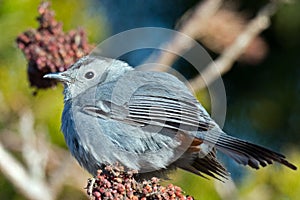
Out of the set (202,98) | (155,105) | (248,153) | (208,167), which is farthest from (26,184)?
(202,98)

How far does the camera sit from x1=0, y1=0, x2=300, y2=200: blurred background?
3.29 metres

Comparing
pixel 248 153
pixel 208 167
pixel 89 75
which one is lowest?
pixel 208 167

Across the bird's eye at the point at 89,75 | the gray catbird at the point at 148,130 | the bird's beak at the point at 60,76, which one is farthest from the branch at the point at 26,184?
the bird's eye at the point at 89,75

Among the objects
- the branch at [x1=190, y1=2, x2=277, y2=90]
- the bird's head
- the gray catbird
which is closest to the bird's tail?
the gray catbird

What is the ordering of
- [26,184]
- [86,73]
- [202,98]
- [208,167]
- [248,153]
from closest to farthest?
1. [248,153]
2. [26,184]
3. [208,167]
4. [86,73]
5. [202,98]

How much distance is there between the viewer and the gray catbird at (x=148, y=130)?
321 cm

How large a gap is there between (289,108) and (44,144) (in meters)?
1.40

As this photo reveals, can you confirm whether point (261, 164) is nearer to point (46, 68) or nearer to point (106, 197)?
point (106, 197)

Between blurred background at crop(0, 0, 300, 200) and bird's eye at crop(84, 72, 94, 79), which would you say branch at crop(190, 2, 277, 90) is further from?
bird's eye at crop(84, 72, 94, 79)

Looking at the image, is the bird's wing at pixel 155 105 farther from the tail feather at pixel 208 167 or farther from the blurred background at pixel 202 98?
the blurred background at pixel 202 98

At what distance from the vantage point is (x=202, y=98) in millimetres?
3830

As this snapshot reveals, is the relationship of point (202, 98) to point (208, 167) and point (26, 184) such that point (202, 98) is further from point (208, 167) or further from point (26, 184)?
point (26, 184)

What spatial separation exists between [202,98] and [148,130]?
0.61m

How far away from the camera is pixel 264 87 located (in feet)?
13.8
